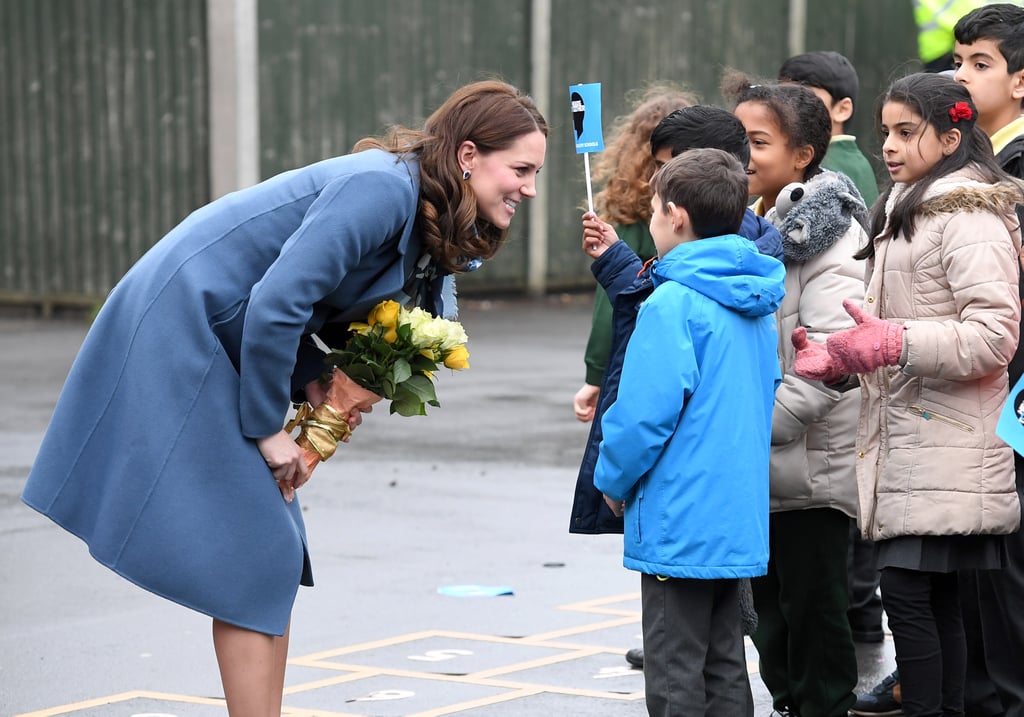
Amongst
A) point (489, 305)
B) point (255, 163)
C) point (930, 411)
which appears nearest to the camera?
point (930, 411)

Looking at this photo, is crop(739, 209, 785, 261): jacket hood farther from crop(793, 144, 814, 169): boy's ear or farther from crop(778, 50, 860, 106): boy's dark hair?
crop(778, 50, 860, 106): boy's dark hair

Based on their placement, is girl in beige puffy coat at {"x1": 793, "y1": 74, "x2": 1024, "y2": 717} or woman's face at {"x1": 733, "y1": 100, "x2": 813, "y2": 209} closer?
girl in beige puffy coat at {"x1": 793, "y1": 74, "x2": 1024, "y2": 717}

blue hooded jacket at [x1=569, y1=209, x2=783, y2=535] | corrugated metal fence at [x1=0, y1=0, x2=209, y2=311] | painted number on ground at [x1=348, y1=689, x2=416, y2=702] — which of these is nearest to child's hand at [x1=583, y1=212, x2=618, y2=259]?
blue hooded jacket at [x1=569, y1=209, x2=783, y2=535]

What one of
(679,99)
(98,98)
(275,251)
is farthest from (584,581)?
(98,98)

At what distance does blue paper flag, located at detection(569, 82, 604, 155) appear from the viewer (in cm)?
489

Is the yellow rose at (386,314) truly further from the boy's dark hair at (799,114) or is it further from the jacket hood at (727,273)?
the boy's dark hair at (799,114)

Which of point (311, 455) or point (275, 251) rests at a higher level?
point (275, 251)

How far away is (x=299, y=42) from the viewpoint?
670 inches

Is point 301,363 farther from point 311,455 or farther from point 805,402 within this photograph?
point 805,402

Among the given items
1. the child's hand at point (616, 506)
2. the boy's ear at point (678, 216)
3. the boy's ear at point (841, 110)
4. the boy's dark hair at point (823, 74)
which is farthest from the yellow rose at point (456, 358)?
the boy's ear at point (841, 110)

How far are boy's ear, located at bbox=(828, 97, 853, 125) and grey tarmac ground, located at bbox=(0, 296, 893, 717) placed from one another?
205 centimetres

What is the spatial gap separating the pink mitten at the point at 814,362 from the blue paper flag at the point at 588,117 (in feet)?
2.62

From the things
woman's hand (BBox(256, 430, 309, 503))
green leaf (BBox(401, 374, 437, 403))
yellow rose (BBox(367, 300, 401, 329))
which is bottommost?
woman's hand (BBox(256, 430, 309, 503))

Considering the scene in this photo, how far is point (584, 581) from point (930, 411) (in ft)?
8.68
